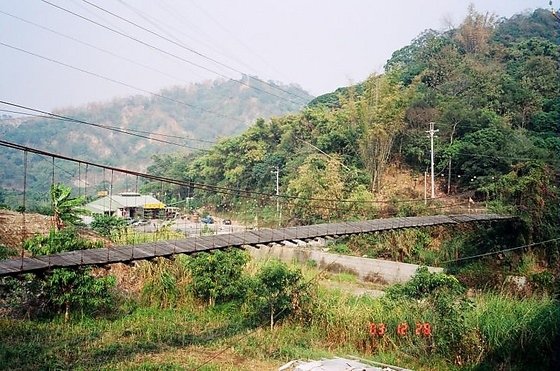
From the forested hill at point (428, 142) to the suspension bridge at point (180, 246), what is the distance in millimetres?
3339

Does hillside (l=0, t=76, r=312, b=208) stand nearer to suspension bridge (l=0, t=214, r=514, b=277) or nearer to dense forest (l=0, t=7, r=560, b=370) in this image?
dense forest (l=0, t=7, r=560, b=370)

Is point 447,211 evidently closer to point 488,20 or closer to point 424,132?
point 424,132

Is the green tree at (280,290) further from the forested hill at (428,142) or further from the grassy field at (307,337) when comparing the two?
the forested hill at (428,142)

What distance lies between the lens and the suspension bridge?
141 inches

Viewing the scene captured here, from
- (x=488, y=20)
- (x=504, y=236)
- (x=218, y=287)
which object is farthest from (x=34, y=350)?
(x=488, y=20)

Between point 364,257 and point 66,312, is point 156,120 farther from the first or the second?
point 66,312

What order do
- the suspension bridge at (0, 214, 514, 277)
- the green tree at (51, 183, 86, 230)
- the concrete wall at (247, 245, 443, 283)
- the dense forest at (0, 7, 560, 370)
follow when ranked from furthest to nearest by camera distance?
the concrete wall at (247, 245, 443, 283), the green tree at (51, 183, 86, 230), the dense forest at (0, 7, 560, 370), the suspension bridge at (0, 214, 514, 277)

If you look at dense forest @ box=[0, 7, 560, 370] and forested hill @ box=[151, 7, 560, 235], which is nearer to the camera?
dense forest @ box=[0, 7, 560, 370]

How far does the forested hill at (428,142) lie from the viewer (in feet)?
37.0

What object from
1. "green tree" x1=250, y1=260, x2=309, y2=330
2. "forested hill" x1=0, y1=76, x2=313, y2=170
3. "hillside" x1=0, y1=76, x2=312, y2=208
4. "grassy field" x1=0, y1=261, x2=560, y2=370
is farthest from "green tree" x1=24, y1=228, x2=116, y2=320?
"forested hill" x1=0, y1=76, x2=313, y2=170

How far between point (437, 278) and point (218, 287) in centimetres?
284

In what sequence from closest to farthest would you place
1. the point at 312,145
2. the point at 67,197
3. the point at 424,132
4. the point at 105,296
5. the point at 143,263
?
the point at 105,296 → the point at 143,263 → the point at 67,197 → the point at 424,132 → the point at 312,145

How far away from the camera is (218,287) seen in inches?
251

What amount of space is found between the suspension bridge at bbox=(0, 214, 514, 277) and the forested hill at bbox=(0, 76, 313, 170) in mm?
28743
